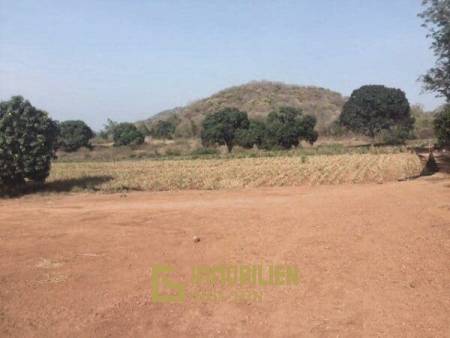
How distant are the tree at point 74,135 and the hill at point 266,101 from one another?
1908cm

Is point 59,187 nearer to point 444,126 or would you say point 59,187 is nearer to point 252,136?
point 444,126

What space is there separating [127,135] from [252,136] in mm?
26815

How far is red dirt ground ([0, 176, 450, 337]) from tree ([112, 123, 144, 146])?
195ft

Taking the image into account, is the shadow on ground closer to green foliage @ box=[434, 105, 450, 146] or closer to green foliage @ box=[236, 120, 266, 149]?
green foliage @ box=[434, 105, 450, 146]

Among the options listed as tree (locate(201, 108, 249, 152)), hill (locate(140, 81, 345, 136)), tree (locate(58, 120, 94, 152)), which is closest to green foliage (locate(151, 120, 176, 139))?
hill (locate(140, 81, 345, 136))

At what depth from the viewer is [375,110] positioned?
4741cm

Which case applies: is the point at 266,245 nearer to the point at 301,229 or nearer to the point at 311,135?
the point at 301,229

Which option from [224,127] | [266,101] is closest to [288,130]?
[224,127]

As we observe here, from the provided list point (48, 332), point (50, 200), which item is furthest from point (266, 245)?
point (50, 200)

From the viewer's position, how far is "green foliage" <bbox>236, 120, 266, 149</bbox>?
1972 inches

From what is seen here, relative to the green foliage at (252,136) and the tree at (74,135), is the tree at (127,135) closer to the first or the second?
the tree at (74,135)

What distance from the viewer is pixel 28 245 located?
7.39 m

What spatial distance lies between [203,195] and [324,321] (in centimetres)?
1086

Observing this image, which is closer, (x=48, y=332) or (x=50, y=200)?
(x=48, y=332)
